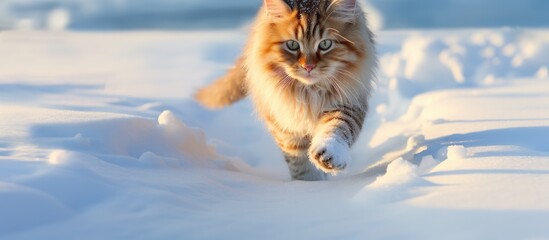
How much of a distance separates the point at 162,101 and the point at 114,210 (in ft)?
6.19

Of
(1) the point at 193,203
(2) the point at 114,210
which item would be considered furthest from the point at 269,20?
(2) the point at 114,210

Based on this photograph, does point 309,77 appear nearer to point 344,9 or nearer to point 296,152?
point 344,9

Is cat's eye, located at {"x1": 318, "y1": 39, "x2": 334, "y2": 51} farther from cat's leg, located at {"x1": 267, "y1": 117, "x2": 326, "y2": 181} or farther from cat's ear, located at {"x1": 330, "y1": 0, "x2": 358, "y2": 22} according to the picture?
cat's leg, located at {"x1": 267, "y1": 117, "x2": 326, "y2": 181}

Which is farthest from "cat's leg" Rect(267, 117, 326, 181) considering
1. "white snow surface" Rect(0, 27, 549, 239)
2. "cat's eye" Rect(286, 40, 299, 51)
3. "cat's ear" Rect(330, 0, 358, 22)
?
"cat's ear" Rect(330, 0, 358, 22)

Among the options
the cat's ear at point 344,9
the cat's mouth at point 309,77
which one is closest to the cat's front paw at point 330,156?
the cat's mouth at point 309,77

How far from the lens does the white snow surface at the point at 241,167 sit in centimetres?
143

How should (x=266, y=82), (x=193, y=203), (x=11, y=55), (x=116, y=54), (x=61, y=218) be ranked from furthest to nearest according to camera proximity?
1. (x=116, y=54)
2. (x=11, y=55)
3. (x=266, y=82)
4. (x=193, y=203)
5. (x=61, y=218)

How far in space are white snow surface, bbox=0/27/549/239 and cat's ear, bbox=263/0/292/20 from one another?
522 millimetres

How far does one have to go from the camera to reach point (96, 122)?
2141 millimetres

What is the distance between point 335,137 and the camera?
2094 millimetres

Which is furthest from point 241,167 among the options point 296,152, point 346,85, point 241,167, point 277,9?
point 277,9

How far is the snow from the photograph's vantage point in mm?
1436

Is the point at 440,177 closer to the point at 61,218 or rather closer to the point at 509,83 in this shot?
the point at 61,218

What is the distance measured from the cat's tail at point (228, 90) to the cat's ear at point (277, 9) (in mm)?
626
